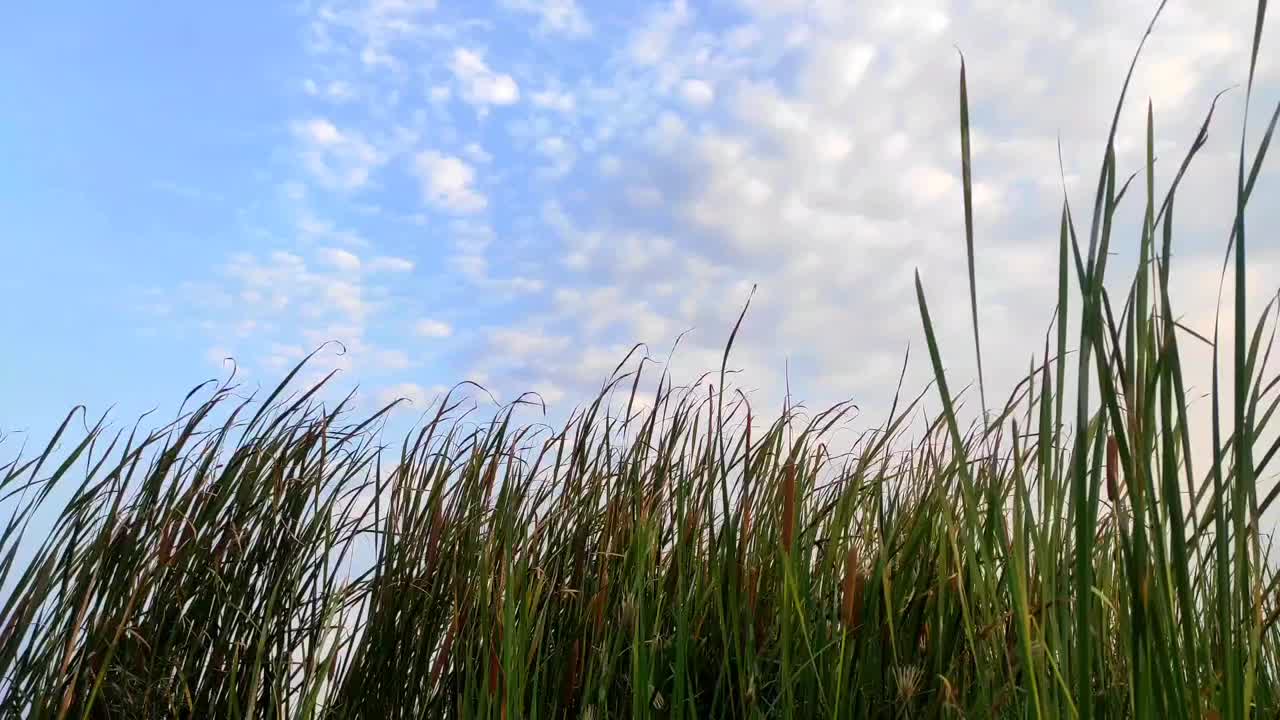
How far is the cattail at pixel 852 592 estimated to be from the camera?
5.95 feet

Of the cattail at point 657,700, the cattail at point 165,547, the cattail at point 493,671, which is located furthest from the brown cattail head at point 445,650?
the cattail at point 165,547

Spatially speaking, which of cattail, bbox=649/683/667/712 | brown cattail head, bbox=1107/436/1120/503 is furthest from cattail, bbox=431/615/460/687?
brown cattail head, bbox=1107/436/1120/503

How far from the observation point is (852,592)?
6.15ft

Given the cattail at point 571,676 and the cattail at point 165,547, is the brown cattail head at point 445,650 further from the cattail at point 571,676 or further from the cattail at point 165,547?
the cattail at point 165,547

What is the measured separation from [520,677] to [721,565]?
0.64 metres

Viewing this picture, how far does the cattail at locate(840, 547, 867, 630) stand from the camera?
5.95 ft

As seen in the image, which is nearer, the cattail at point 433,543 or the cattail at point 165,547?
the cattail at point 165,547

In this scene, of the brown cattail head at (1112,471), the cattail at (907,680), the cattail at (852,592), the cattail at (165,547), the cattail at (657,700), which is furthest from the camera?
the cattail at (165,547)

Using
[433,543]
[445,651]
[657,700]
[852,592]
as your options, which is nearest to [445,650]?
[445,651]

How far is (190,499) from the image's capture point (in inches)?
104

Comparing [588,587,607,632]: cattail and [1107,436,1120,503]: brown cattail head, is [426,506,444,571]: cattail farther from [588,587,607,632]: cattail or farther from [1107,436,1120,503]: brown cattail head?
[1107,436,1120,503]: brown cattail head

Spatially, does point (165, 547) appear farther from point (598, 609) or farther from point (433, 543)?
point (598, 609)

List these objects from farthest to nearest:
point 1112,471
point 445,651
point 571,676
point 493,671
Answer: point 445,651 → point 571,676 → point 493,671 → point 1112,471

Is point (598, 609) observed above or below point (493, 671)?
above
